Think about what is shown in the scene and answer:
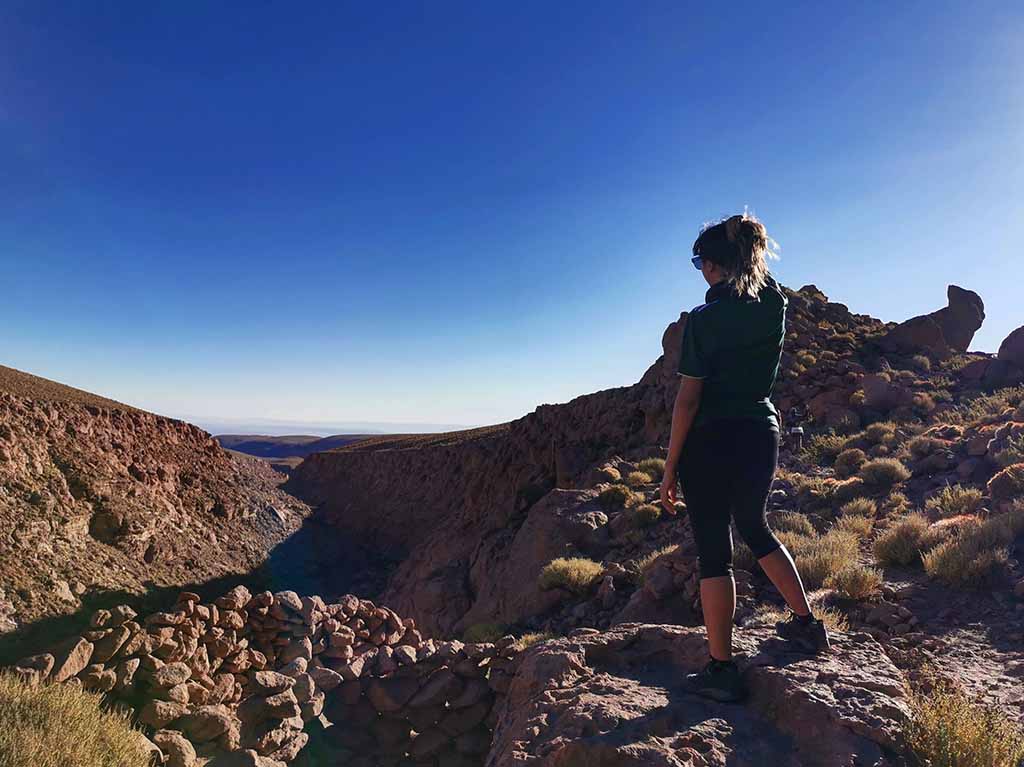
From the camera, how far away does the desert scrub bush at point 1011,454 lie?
25.0 feet

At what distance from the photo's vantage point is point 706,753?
248cm

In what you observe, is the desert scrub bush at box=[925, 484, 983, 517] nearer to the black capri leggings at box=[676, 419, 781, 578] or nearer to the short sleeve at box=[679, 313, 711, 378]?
the black capri leggings at box=[676, 419, 781, 578]

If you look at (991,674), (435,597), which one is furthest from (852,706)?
(435,597)

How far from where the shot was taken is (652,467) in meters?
14.0

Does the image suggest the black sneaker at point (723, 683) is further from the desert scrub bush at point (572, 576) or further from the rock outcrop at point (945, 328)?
the rock outcrop at point (945, 328)

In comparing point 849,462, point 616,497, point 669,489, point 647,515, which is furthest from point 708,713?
point 849,462

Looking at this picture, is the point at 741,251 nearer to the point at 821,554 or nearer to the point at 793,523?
the point at 821,554

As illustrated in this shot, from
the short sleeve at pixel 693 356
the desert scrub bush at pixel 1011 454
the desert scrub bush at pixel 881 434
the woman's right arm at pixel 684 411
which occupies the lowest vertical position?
the desert scrub bush at pixel 1011 454

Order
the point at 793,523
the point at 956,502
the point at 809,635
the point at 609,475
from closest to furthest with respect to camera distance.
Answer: the point at 809,635 → the point at 956,502 → the point at 793,523 → the point at 609,475

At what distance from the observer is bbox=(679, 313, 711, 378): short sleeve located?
2834mm

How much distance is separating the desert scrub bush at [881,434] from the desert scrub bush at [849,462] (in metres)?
0.88

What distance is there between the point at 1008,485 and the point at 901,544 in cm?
185

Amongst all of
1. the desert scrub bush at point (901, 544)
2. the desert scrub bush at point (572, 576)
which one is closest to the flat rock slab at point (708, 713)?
the desert scrub bush at point (901, 544)

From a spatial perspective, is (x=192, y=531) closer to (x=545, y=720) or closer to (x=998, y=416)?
(x=545, y=720)
